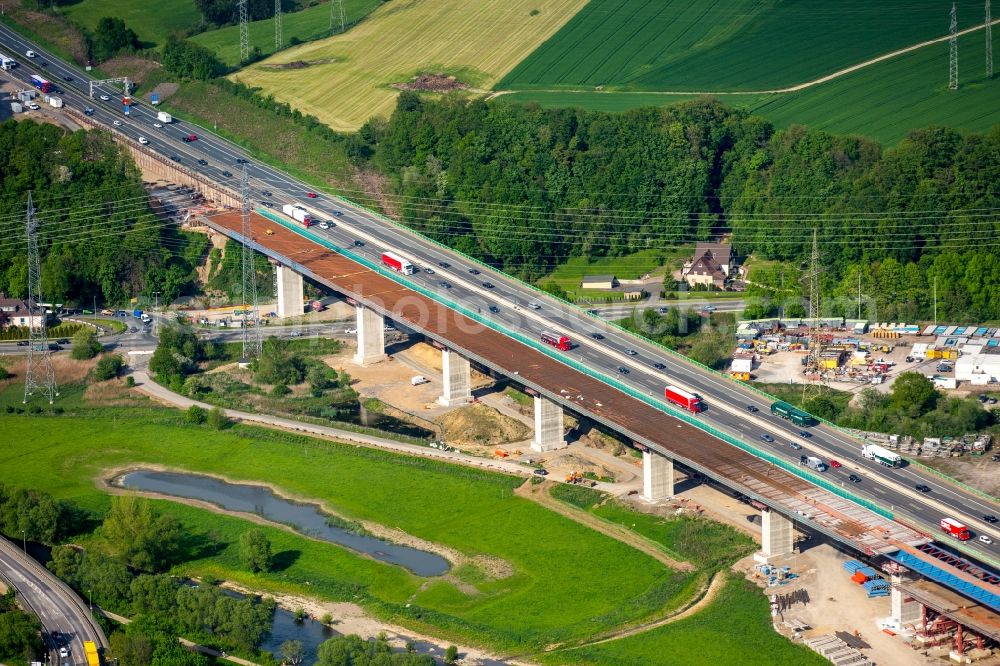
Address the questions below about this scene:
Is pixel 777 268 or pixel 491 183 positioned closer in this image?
pixel 777 268

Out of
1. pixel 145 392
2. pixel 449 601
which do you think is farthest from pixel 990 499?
pixel 145 392

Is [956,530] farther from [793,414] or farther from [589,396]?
[589,396]

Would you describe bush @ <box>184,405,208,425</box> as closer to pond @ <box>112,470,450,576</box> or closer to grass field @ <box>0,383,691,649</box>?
grass field @ <box>0,383,691,649</box>

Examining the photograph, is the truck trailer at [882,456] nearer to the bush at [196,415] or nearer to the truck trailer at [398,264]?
the truck trailer at [398,264]

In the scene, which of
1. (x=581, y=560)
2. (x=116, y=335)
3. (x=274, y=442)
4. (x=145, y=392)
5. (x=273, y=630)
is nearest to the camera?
(x=273, y=630)

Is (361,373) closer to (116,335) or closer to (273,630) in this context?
(116,335)

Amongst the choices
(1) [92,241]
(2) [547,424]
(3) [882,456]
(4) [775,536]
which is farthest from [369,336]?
(3) [882,456]
